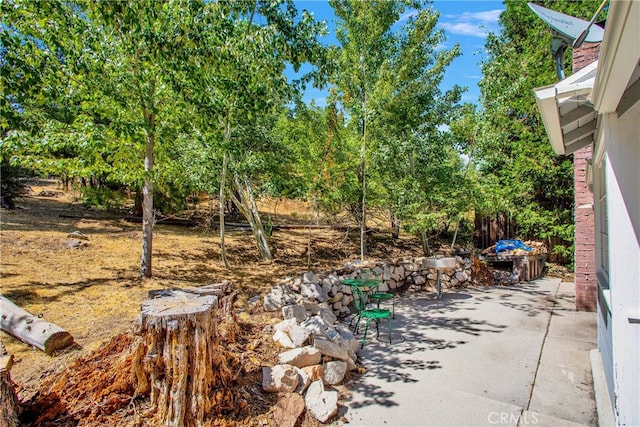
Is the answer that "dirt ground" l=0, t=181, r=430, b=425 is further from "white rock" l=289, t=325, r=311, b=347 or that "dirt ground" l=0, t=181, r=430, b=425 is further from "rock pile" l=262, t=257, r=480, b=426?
"white rock" l=289, t=325, r=311, b=347

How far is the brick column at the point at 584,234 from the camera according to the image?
19.4ft

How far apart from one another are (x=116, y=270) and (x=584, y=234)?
27.0 ft

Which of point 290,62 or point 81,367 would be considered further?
point 290,62

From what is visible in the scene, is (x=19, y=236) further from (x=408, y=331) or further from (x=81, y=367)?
(x=408, y=331)

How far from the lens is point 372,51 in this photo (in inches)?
316

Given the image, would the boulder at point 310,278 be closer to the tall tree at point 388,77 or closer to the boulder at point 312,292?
the boulder at point 312,292

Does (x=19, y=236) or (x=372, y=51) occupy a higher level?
(x=372, y=51)

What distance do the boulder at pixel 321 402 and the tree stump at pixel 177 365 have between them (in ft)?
2.32

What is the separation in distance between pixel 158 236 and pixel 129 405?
23.3 ft

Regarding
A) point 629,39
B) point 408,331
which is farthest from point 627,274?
point 408,331

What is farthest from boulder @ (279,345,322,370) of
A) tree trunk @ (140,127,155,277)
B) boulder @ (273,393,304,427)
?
tree trunk @ (140,127,155,277)

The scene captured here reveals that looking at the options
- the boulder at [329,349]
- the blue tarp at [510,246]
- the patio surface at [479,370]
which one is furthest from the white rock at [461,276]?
the boulder at [329,349]

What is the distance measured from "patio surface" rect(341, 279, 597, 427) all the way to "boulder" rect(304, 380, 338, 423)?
0.53 feet

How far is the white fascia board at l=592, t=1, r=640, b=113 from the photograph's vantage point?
141cm
